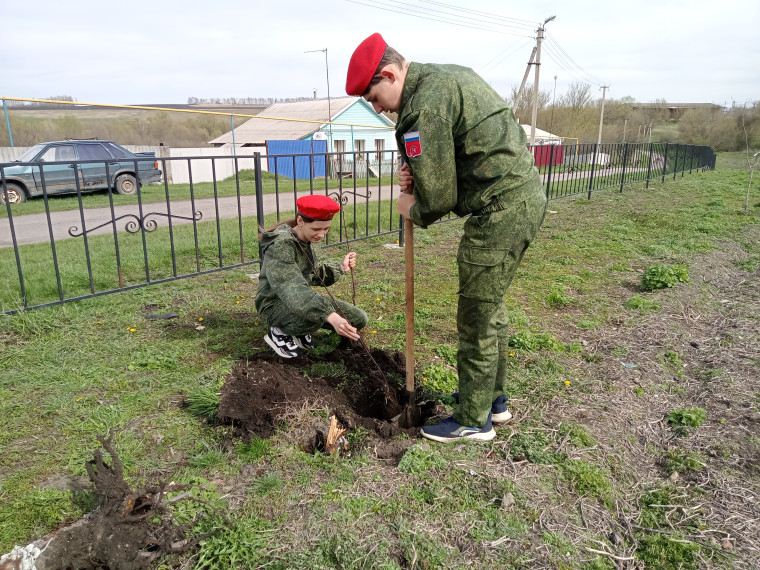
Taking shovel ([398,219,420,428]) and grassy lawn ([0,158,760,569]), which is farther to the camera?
shovel ([398,219,420,428])

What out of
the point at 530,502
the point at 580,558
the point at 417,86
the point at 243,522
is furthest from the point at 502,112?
the point at 243,522

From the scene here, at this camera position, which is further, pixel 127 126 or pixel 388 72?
pixel 127 126

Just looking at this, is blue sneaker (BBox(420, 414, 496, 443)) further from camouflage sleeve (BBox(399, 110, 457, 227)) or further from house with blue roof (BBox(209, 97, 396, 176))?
house with blue roof (BBox(209, 97, 396, 176))

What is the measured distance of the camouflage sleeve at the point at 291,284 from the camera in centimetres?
282

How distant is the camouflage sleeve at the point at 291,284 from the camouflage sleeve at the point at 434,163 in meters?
0.99

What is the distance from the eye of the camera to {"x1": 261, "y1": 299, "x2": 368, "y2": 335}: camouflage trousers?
3234mm

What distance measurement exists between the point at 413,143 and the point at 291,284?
1272mm

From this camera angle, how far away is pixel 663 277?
5.04 m

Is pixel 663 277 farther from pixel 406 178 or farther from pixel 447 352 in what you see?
pixel 406 178

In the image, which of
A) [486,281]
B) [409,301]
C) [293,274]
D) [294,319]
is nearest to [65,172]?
[294,319]

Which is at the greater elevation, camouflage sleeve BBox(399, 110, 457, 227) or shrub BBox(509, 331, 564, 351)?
camouflage sleeve BBox(399, 110, 457, 227)

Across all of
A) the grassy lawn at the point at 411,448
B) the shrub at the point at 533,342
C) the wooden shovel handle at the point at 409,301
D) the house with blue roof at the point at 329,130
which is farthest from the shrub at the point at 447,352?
the house with blue roof at the point at 329,130

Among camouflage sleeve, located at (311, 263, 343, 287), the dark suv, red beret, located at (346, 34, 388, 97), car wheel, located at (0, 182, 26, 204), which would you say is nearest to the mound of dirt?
camouflage sleeve, located at (311, 263, 343, 287)

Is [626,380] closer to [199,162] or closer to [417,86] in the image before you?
[417,86]
